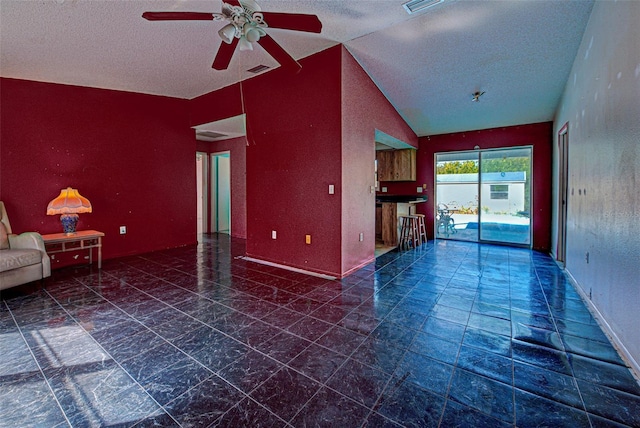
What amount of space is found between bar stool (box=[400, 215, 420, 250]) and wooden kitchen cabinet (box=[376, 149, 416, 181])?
1.31 meters

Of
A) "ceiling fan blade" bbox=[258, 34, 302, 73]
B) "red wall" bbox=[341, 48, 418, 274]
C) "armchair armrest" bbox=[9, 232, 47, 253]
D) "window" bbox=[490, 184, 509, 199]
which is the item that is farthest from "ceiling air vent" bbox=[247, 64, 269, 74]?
"window" bbox=[490, 184, 509, 199]

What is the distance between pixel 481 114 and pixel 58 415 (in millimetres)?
6432

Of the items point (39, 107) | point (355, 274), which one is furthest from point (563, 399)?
point (39, 107)

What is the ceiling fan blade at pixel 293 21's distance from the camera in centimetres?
203

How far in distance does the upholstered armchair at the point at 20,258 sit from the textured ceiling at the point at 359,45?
2170 mm

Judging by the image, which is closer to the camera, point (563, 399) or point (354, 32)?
point (563, 399)

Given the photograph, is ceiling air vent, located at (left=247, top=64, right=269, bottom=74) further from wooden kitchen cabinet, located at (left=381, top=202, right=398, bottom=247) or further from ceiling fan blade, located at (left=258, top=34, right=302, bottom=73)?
wooden kitchen cabinet, located at (left=381, top=202, right=398, bottom=247)

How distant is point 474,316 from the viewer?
104 inches

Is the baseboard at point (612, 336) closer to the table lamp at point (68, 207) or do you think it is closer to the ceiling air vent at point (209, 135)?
the table lamp at point (68, 207)

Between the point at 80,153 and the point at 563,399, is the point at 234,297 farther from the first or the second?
the point at 80,153

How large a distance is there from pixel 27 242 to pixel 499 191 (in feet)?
25.4

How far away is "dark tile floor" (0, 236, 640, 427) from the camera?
60.0 inches

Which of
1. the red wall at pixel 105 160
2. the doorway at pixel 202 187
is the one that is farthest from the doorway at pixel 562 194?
the doorway at pixel 202 187

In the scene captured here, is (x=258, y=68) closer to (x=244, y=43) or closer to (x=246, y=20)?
(x=244, y=43)
